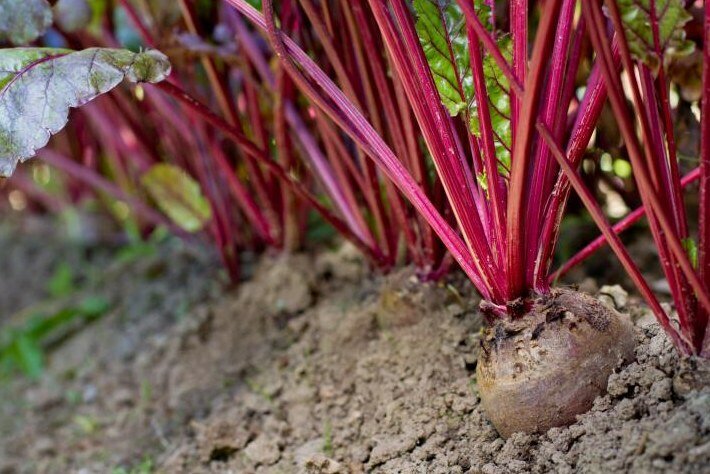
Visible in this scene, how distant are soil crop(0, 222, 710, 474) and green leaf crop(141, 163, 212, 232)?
17 cm

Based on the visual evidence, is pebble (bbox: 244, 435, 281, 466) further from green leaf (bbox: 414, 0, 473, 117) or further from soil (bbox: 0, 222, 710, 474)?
green leaf (bbox: 414, 0, 473, 117)

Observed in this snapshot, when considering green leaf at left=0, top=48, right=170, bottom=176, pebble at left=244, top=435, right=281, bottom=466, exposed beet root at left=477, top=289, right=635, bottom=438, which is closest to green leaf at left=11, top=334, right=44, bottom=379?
pebble at left=244, top=435, right=281, bottom=466

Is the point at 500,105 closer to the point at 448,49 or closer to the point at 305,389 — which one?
the point at 448,49

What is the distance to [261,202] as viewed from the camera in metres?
2.18

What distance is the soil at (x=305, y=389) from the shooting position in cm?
116

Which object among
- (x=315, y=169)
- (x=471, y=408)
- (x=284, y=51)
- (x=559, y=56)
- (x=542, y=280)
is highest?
(x=284, y=51)

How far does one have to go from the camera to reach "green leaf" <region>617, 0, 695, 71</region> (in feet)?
3.50

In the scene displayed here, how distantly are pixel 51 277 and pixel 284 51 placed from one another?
2033 millimetres

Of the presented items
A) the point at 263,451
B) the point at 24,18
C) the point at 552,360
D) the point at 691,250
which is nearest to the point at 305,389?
the point at 263,451

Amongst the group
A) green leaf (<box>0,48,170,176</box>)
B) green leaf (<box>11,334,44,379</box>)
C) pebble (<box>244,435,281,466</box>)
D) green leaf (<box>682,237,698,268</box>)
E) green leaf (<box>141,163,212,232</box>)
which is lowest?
pebble (<box>244,435,281,466</box>)

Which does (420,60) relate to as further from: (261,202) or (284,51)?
(261,202)

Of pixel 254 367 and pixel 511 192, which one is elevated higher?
pixel 511 192

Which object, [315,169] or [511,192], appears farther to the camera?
[315,169]

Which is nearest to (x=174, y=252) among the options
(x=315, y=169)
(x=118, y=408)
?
(x=118, y=408)
